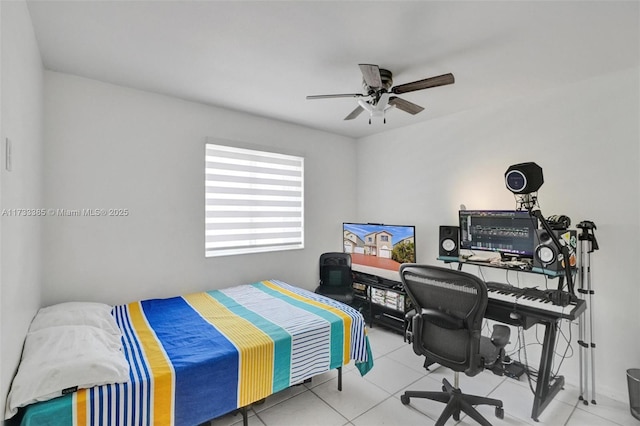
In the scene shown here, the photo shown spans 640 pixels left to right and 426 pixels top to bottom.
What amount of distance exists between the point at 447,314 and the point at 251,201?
7.99 feet

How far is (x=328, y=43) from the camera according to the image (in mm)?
1988

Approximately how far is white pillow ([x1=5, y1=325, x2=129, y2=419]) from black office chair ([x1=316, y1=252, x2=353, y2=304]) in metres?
2.47

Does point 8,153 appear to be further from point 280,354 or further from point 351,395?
point 351,395

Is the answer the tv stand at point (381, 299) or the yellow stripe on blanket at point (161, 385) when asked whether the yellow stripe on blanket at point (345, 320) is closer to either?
the tv stand at point (381, 299)

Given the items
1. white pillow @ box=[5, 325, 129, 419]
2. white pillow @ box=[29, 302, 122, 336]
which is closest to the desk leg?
white pillow @ box=[5, 325, 129, 419]

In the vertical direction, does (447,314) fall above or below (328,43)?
below

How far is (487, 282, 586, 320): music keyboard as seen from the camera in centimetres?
209

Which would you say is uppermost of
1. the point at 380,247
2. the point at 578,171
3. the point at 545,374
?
the point at 578,171

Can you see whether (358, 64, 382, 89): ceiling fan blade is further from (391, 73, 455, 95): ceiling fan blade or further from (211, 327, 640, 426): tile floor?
(211, 327, 640, 426): tile floor

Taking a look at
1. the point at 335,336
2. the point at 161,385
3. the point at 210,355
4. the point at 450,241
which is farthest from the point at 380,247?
the point at 161,385

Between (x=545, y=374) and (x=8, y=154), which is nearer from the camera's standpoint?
(x=8, y=154)

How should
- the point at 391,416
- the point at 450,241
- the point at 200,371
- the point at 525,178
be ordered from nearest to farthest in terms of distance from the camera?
the point at 200,371 → the point at 391,416 → the point at 525,178 → the point at 450,241

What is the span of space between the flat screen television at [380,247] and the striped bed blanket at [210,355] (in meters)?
1.12

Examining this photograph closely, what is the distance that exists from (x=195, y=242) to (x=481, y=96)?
3.22m
